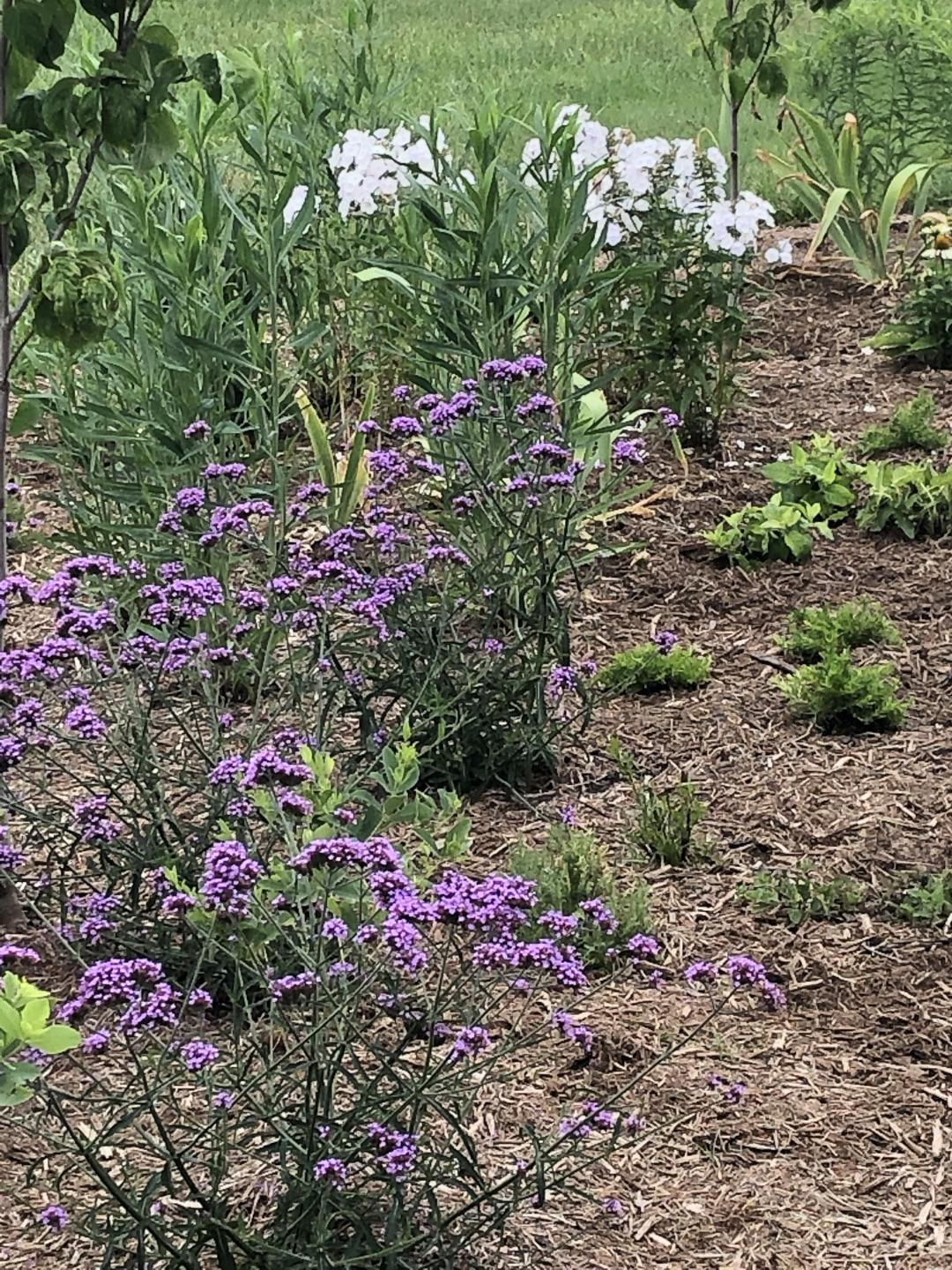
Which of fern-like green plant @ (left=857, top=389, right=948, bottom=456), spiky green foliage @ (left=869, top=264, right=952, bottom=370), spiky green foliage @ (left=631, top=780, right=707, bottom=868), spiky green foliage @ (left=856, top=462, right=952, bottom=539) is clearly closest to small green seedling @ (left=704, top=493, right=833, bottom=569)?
spiky green foliage @ (left=856, top=462, right=952, bottom=539)

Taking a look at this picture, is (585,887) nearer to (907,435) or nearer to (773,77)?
(907,435)

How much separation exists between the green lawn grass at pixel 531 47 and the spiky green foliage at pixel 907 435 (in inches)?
148

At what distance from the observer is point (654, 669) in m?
3.69

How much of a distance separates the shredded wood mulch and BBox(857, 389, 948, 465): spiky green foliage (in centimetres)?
40

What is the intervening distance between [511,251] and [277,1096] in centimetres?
262

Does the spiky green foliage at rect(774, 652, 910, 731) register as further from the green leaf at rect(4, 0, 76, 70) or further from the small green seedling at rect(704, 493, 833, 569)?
the green leaf at rect(4, 0, 76, 70)

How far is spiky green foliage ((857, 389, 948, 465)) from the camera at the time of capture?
480 centimetres

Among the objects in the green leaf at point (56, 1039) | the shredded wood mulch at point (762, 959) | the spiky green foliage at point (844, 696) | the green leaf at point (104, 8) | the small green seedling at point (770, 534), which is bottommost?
the shredded wood mulch at point (762, 959)

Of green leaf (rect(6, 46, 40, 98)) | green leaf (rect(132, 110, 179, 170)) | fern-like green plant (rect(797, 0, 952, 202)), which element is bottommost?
green leaf (rect(132, 110, 179, 170))

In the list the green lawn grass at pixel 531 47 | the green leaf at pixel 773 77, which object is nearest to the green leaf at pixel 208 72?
the green leaf at pixel 773 77

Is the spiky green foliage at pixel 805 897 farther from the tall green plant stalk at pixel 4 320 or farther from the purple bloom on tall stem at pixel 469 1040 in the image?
the tall green plant stalk at pixel 4 320

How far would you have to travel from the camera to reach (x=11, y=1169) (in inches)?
87.3

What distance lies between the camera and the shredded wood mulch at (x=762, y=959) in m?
2.15

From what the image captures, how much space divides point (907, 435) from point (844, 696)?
169cm
